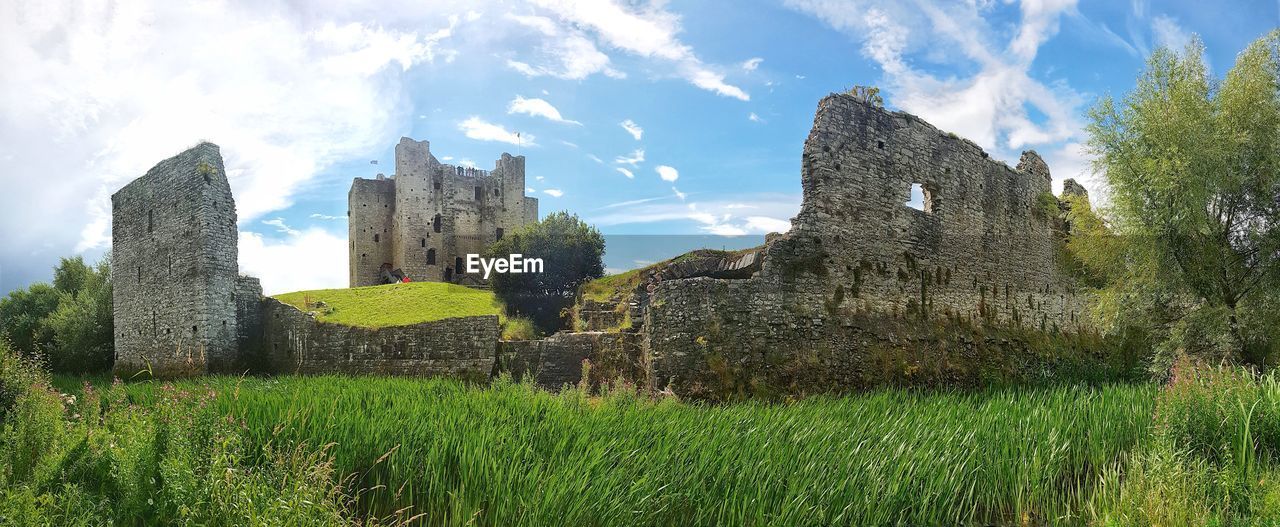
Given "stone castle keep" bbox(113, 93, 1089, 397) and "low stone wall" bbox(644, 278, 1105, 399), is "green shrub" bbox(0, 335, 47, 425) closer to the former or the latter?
"stone castle keep" bbox(113, 93, 1089, 397)

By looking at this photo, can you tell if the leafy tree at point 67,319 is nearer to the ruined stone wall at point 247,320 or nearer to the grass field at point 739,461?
the ruined stone wall at point 247,320

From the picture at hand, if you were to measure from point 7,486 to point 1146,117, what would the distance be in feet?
62.2

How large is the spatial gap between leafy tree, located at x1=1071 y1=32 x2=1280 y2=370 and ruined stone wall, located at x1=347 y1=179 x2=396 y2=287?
40148 millimetres

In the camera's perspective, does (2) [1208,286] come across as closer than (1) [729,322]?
No

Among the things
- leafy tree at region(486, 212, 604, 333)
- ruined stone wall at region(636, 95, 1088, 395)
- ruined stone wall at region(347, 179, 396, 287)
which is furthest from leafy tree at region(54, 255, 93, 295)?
ruined stone wall at region(636, 95, 1088, 395)

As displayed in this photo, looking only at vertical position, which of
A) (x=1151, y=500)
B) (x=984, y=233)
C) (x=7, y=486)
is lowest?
(x=1151, y=500)

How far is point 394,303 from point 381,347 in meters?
8.71

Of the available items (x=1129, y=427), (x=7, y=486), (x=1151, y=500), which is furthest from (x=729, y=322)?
(x=7, y=486)

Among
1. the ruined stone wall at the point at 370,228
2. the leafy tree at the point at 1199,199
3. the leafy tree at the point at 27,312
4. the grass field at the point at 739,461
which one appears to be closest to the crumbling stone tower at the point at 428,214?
the ruined stone wall at the point at 370,228

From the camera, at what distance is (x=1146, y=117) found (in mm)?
14211

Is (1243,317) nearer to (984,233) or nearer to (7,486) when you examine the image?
(984,233)

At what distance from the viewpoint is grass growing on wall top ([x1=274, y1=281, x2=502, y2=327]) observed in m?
21.8

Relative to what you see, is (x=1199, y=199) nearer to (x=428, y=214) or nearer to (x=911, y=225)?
(x=911, y=225)

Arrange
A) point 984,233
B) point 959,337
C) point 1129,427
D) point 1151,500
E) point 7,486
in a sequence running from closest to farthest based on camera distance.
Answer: point 7,486, point 1151,500, point 1129,427, point 959,337, point 984,233
